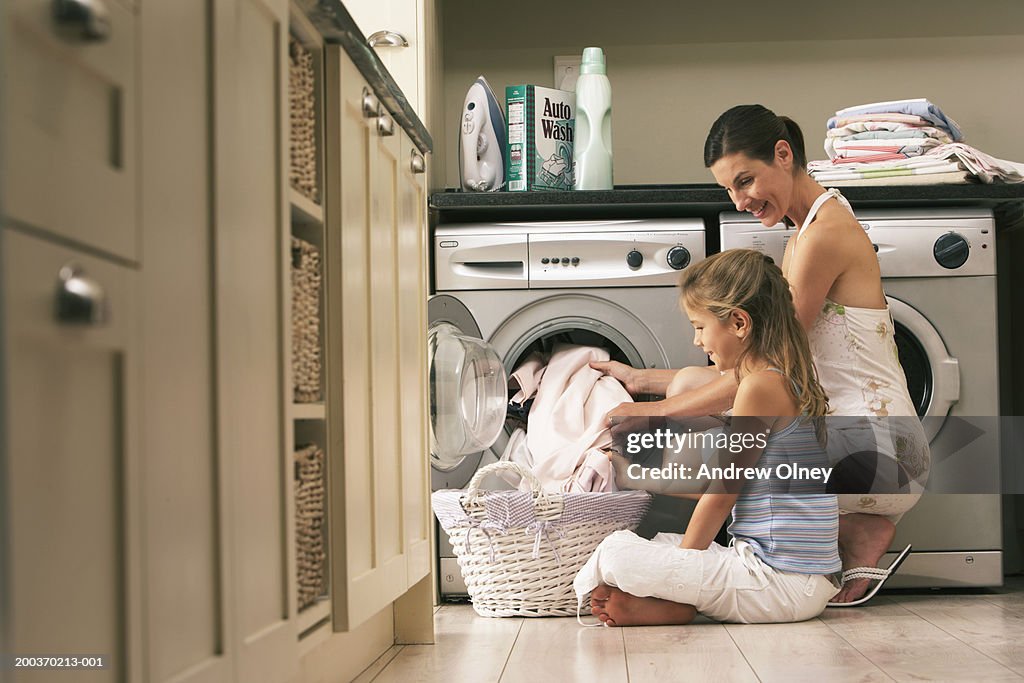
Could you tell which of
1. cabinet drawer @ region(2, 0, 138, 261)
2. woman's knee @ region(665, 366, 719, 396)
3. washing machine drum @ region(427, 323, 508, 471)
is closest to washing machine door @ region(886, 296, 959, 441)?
woman's knee @ region(665, 366, 719, 396)

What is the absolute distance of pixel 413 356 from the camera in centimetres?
176

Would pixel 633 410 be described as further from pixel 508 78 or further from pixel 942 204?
pixel 508 78

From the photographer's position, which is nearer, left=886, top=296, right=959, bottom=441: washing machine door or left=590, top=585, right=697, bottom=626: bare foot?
left=590, top=585, right=697, bottom=626: bare foot

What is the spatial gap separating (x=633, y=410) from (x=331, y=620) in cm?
124

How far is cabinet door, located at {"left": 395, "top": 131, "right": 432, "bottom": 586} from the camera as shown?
5.43ft

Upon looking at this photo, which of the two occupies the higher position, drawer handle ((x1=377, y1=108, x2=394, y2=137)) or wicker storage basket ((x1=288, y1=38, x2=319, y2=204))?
drawer handle ((x1=377, y1=108, x2=394, y2=137))

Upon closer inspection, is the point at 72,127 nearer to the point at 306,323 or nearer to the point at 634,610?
the point at 306,323

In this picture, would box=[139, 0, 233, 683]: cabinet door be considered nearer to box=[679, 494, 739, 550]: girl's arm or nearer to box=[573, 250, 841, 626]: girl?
box=[573, 250, 841, 626]: girl

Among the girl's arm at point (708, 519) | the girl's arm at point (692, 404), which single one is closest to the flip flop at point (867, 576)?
the girl's arm at point (708, 519)

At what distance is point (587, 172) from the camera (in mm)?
2578

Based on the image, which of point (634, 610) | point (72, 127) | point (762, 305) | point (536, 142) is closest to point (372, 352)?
point (72, 127)

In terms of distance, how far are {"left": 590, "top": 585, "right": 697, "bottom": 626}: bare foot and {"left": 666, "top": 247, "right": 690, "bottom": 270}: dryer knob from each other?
785 millimetres

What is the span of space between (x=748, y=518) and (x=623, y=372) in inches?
17.6

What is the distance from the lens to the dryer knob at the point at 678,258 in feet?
7.98
